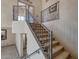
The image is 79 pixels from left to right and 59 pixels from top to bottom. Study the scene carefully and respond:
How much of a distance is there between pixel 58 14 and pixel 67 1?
959 millimetres

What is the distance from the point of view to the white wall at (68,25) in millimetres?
4328

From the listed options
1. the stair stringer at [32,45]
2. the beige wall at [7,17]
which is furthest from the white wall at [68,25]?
the beige wall at [7,17]

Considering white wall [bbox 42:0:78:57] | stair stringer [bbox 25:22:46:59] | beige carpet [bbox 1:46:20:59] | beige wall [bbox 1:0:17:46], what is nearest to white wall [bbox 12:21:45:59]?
stair stringer [bbox 25:22:46:59]

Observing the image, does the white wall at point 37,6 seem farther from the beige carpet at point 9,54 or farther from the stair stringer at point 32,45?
Result: the stair stringer at point 32,45

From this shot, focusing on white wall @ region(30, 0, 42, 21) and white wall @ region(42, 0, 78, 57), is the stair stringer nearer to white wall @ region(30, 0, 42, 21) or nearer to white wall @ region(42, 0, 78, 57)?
white wall @ region(42, 0, 78, 57)

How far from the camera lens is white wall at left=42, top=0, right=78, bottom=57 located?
4.33 meters

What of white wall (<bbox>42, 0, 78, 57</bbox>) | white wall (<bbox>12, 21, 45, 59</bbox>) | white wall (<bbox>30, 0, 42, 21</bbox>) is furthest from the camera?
white wall (<bbox>30, 0, 42, 21</bbox>)

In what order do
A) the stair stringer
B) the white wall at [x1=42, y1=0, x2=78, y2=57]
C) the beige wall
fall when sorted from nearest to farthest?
the stair stringer
the white wall at [x1=42, y1=0, x2=78, y2=57]
the beige wall

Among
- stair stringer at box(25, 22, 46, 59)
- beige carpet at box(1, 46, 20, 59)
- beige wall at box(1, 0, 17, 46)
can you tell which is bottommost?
beige carpet at box(1, 46, 20, 59)

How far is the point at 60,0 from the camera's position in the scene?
18.3 feet

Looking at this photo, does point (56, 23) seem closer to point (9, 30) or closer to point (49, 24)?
point (49, 24)

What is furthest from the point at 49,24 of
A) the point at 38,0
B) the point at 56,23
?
the point at 38,0

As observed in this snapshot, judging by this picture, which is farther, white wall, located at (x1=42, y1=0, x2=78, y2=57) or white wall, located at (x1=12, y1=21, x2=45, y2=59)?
white wall, located at (x1=42, y1=0, x2=78, y2=57)

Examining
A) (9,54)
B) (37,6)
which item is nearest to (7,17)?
(37,6)
